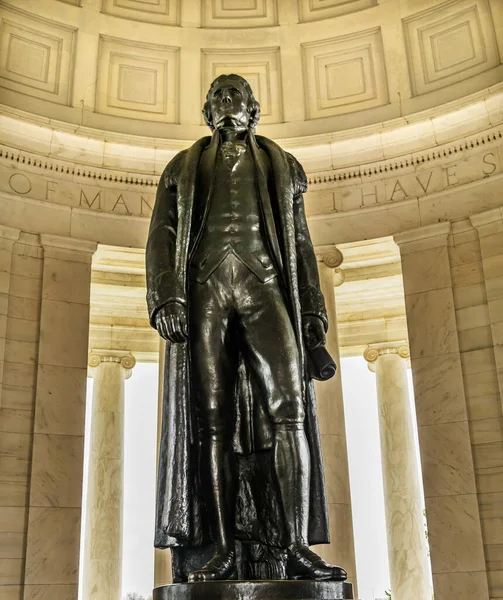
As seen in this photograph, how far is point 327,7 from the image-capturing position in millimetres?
17734

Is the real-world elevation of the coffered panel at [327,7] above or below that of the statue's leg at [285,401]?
above

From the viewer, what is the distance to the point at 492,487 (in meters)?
13.7

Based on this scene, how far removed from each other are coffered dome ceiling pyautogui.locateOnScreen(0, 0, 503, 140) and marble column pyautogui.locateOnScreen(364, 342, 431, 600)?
7194 mm

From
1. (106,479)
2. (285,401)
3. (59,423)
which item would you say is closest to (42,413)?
(59,423)

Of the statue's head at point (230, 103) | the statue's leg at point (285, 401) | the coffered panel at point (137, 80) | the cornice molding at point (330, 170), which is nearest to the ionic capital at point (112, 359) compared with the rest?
the cornice molding at point (330, 170)

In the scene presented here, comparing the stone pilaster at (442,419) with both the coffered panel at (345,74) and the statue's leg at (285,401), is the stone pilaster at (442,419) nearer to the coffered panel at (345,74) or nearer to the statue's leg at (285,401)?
the coffered panel at (345,74)

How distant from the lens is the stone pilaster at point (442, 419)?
44.3 ft

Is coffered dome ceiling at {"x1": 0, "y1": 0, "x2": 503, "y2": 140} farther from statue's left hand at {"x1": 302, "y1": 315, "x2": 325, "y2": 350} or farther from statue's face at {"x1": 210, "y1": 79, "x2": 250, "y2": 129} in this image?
statue's left hand at {"x1": 302, "y1": 315, "x2": 325, "y2": 350}

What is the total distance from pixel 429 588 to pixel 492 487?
6761 mm

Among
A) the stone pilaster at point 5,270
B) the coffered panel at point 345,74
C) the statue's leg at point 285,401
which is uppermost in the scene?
the coffered panel at point 345,74

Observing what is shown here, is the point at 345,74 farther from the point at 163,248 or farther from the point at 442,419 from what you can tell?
the point at 163,248

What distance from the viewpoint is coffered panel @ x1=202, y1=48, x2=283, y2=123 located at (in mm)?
17625

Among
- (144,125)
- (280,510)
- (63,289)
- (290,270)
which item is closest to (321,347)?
(290,270)

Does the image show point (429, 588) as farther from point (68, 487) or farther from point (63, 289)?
point (63, 289)
